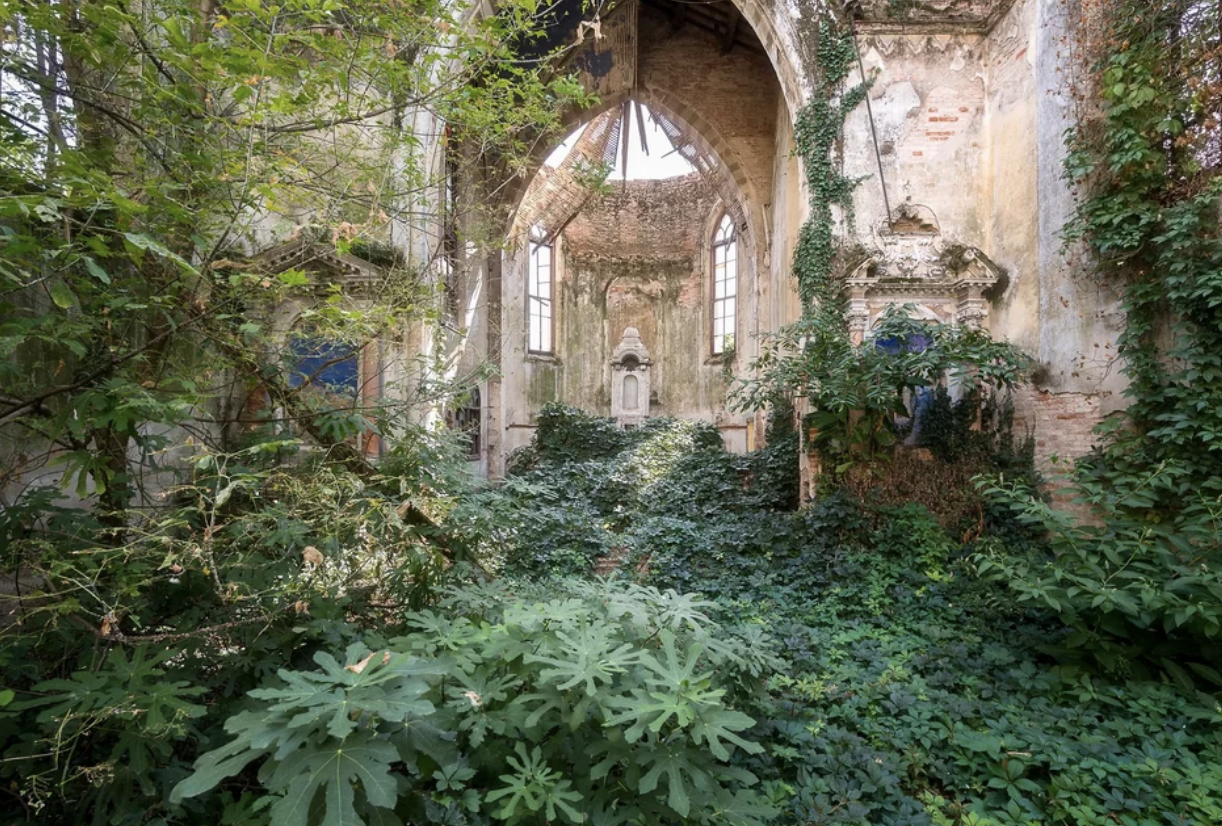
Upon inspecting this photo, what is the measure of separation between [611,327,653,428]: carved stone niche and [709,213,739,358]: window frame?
3.25m

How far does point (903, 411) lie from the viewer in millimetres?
6305

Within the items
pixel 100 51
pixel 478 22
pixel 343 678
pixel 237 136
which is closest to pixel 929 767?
pixel 343 678

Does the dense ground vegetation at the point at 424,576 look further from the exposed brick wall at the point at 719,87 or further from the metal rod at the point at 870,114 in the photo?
the exposed brick wall at the point at 719,87

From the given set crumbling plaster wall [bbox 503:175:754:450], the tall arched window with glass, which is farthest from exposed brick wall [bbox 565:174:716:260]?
the tall arched window with glass

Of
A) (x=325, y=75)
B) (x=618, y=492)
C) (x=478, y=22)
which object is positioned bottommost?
(x=618, y=492)

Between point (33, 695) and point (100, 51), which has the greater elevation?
point (100, 51)

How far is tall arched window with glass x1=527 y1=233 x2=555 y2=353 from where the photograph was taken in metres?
18.0

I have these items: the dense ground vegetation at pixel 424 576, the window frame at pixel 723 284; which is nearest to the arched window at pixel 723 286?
the window frame at pixel 723 284

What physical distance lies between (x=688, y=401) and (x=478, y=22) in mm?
16717

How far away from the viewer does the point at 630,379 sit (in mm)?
16625

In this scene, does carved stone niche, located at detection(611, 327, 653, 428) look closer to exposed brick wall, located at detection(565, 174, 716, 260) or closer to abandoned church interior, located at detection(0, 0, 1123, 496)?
abandoned church interior, located at detection(0, 0, 1123, 496)

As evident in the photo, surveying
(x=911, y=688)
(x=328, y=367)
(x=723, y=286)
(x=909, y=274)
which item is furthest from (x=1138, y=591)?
(x=723, y=286)

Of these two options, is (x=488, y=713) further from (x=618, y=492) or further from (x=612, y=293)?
(x=612, y=293)

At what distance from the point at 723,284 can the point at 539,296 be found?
6.08m
